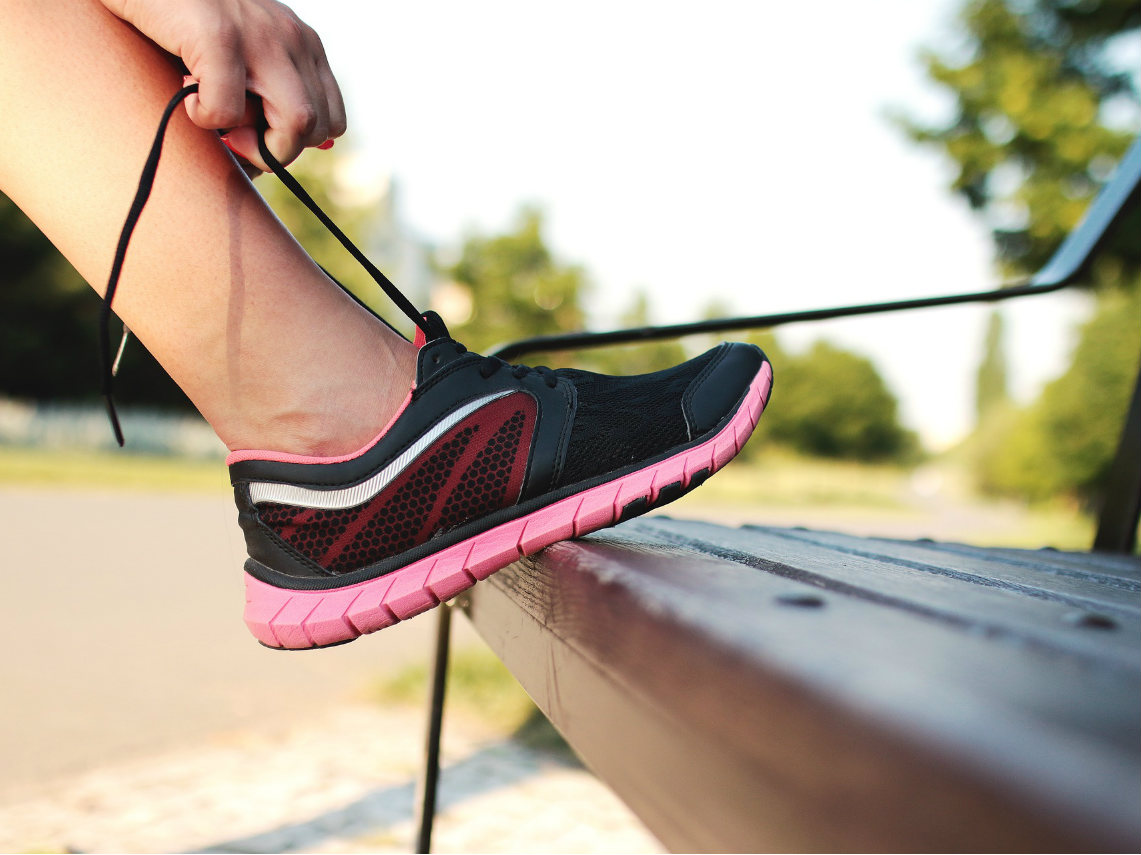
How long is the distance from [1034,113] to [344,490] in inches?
263

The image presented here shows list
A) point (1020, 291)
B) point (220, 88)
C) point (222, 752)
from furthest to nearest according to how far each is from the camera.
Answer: point (222, 752), point (1020, 291), point (220, 88)

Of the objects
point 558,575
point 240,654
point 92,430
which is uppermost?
point 558,575

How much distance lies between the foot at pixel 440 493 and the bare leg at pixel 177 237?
0.14ft

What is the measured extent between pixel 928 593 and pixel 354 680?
2368mm

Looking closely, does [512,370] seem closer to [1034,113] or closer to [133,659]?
[133,659]

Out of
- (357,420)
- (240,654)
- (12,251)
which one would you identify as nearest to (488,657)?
(240,654)

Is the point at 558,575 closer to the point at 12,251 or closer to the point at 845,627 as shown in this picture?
the point at 845,627

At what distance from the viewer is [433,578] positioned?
0.75 m

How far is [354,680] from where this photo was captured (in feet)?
8.49

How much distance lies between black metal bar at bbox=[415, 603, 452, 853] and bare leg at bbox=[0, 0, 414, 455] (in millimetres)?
525

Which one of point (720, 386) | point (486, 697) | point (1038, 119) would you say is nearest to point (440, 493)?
point (720, 386)

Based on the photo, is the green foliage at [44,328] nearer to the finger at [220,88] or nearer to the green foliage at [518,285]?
the green foliage at [518,285]

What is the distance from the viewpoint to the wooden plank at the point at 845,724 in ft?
0.80

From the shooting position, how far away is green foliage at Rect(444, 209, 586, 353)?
18438 millimetres
